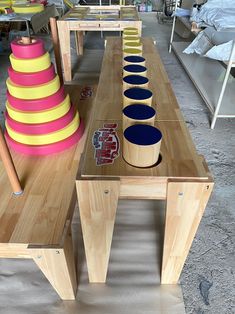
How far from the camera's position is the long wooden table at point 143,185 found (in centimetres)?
58

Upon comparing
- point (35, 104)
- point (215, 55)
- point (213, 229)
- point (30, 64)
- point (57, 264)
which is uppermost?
point (30, 64)

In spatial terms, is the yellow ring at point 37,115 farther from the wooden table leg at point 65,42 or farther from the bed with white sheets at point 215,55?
the wooden table leg at point 65,42

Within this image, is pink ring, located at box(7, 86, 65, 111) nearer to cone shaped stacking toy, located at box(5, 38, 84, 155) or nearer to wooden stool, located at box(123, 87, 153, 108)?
cone shaped stacking toy, located at box(5, 38, 84, 155)

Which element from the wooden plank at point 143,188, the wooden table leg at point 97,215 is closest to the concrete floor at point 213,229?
the wooden table leg at point 97,215

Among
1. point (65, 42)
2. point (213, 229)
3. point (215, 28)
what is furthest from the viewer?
point (65, 42)

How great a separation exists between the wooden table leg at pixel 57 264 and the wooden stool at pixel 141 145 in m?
0.26

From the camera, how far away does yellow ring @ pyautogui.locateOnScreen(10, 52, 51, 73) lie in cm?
78

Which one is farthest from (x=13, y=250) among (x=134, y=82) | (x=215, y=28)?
(x=215, y=28)

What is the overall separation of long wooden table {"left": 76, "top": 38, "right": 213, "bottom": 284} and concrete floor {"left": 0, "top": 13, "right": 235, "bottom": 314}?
101mm

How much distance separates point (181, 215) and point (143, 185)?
127 millimetres

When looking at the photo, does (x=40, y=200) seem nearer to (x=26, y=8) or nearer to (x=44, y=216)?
(x=44, y=216)

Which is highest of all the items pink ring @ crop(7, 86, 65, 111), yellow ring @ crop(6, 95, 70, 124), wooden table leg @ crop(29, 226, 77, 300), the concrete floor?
pink ring @ crop(7, 86, 65, 111)

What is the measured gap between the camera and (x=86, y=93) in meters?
1.27

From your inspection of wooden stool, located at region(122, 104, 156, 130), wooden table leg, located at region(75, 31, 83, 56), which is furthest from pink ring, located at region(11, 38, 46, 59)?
wooden table leg, located at region(75, 31, 83, 56)
